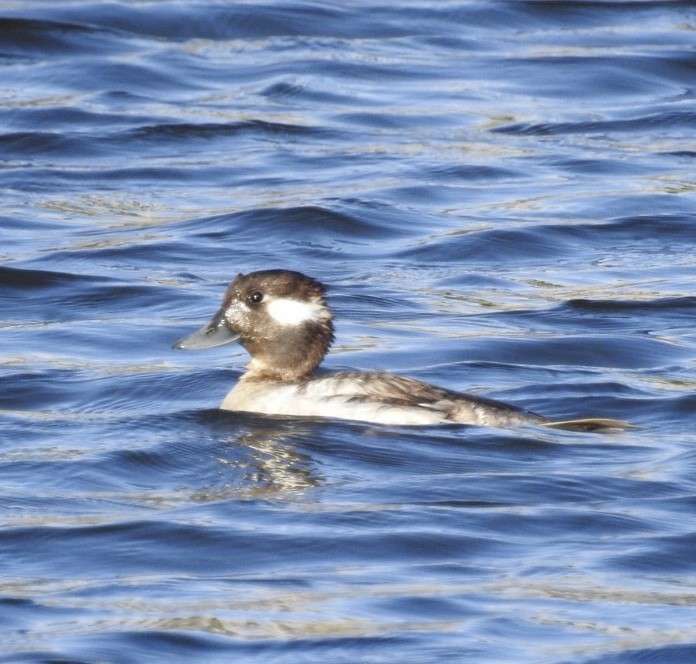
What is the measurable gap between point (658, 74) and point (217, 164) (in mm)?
6001

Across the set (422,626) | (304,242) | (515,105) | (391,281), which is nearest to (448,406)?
(422,626)

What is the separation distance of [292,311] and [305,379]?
368 mm

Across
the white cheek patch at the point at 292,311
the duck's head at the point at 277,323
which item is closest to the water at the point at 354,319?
the duck's head at the point at 277,323

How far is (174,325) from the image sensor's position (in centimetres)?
1280

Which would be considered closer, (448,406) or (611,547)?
(611,547)

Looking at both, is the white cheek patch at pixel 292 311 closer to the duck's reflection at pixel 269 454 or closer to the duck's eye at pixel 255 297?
the duck's eye at pixel 255 297

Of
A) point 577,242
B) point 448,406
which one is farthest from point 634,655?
point 577,242

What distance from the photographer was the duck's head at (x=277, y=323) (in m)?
10.7

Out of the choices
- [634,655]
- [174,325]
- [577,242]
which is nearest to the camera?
[634,655]

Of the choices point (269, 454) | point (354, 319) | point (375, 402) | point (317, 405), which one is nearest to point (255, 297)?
point (317, 405)

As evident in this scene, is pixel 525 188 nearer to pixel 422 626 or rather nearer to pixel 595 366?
pixel 595 366

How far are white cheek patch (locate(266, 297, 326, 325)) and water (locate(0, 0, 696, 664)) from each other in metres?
0.61

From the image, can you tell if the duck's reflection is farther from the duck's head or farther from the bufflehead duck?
the duck's head

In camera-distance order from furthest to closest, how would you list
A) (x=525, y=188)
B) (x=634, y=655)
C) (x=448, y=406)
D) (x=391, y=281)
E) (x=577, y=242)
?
(x=525, y=188) → (x=577, y=242) → (x=391, y=281) → (x=448, y=406) → (x=634, y=655)
